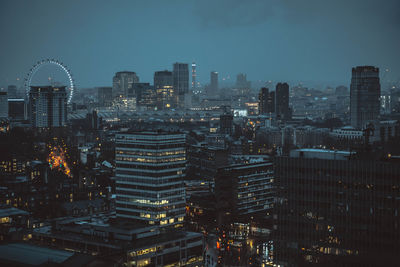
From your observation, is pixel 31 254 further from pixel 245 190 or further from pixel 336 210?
pixel 245 190

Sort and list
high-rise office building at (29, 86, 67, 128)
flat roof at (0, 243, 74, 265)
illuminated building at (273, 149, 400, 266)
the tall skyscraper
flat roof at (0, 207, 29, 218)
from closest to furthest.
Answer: illuminated building at (273, 149, 400, 266) < flat roof at (0, 243, 74, 265) < flat roof at (0, 207, 29, 218) < the tall skyscraper < high-rise office building at (29, 86, 67, 128)

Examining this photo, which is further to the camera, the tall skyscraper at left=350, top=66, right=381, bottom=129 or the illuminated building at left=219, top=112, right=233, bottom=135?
the illuminated building at left=219, top=112, right=233, bottom=135

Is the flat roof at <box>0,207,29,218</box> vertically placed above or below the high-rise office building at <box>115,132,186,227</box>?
below

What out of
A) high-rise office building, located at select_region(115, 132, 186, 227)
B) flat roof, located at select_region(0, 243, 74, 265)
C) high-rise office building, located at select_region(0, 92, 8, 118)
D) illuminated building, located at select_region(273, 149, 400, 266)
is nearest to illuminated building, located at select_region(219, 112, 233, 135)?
high-rise office building, located at select_region(0, 92, 8, 118)

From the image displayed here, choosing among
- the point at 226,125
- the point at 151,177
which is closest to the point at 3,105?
the point at 226,125

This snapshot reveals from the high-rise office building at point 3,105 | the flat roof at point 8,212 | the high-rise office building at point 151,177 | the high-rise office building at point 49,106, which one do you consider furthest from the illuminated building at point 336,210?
the high-rise office building at point 3,105

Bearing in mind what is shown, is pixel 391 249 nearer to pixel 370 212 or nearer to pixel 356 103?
pixel 370 212

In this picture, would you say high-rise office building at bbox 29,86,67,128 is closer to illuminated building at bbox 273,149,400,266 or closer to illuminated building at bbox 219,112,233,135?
illuminated building at bbox 219,112,233,135
